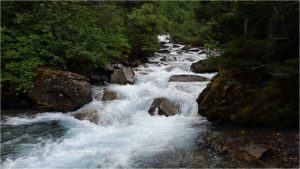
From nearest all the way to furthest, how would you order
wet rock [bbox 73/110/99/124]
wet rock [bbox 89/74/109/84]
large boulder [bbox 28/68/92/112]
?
wet rock [bbox 73/110/99/124]
large boulder [bbox 28/68/92/112]
wet rock [bbox 89/74/109/84]

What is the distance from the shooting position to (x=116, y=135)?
10.7 meters

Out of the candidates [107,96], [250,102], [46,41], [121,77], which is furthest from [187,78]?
[46,41]

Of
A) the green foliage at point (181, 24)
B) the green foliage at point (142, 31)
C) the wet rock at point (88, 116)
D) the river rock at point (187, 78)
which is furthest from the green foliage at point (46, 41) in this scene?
the green foliage at point (181, 24)

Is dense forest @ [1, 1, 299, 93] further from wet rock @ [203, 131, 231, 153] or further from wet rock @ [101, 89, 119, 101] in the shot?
wet rock @ [203, 131, 231, 153]

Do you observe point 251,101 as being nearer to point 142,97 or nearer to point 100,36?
point 142,97

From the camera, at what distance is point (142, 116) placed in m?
12.3

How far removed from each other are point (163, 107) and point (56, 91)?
390 cm

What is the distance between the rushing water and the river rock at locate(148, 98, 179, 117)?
9.5 inches

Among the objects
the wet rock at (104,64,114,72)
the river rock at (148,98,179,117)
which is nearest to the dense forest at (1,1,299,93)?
the wet rock at (104,64,114,72)

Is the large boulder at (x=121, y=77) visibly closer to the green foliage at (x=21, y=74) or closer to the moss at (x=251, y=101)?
the green foliage at (x=21, y=74)

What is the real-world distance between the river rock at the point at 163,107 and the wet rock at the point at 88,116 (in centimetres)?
188

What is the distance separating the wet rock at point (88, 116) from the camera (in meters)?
12.0

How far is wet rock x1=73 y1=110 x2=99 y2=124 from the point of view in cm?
1198

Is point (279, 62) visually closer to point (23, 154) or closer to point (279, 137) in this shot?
point (279, 137)
